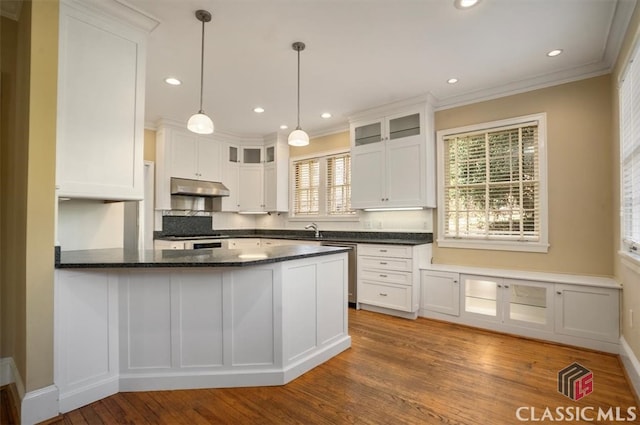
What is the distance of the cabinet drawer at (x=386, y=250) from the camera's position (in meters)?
3.93

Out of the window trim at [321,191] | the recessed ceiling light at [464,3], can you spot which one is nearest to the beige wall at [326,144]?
the window trim at [321,191]

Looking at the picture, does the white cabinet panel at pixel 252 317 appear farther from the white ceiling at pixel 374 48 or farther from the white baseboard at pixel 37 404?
the white ceiling at pixel 374 48

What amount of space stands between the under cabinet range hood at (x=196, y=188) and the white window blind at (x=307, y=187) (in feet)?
4.14

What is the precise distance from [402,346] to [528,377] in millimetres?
988

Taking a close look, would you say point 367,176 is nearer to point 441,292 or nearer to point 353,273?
point 353,273

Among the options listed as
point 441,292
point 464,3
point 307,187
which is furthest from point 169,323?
point 307,187

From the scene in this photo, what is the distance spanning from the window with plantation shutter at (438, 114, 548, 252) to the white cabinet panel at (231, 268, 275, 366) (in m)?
2.72

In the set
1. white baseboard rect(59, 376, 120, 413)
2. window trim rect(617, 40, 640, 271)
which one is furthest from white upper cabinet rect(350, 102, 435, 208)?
white baseboard rect(59, 376, 120, 413)

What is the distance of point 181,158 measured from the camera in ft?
17.1

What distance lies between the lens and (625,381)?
2.33 meters

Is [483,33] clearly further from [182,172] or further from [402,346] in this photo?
[182,172]

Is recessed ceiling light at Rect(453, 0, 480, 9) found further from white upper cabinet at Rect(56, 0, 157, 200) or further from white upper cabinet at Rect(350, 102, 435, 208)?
white upper cabinet at Rect(56, 0, 157, 200)

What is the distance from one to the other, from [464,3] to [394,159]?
2176mm

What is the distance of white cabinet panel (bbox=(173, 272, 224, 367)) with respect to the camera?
2.19 metres
